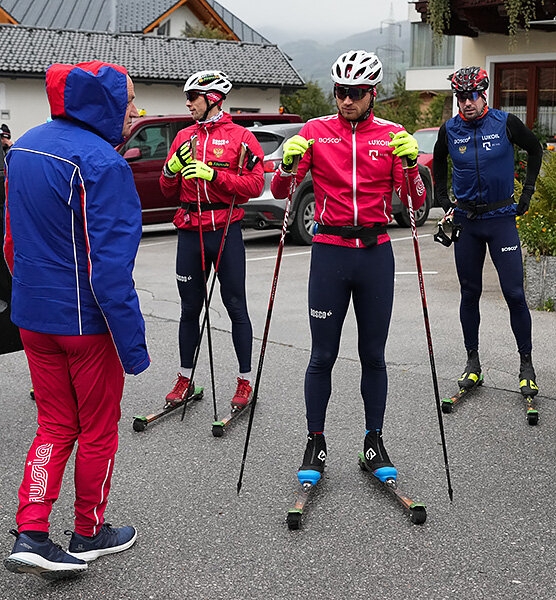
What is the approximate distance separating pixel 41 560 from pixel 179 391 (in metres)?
2.60

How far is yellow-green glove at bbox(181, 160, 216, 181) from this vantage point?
18.1 ft

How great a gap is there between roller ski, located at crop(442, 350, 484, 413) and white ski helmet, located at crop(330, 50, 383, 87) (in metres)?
2.47

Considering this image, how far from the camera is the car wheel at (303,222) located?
46.3ft

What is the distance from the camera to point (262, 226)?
14008 millimetres

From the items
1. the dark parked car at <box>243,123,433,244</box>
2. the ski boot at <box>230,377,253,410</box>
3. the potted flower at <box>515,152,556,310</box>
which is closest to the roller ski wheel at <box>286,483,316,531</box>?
the ski boot at <box>230,377,253,410</box>

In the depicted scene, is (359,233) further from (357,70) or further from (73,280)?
(73,280)

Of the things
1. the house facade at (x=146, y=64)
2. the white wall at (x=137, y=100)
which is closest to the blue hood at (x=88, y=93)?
the white wall at (x=137, y=100)

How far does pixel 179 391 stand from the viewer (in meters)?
6.12

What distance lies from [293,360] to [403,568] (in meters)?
3.63

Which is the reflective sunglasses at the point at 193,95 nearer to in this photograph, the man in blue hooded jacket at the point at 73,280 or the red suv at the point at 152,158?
the man in blue hooded jacket at the point at 73,280

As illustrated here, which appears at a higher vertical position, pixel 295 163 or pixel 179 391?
pixel 295 163

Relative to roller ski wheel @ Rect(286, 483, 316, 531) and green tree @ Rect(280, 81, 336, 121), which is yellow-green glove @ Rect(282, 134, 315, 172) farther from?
green tree @ Rect(280, 81, 336, 121)

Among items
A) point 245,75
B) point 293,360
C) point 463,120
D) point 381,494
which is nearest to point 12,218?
point 381,494

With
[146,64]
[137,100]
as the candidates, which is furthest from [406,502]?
[146,64]
